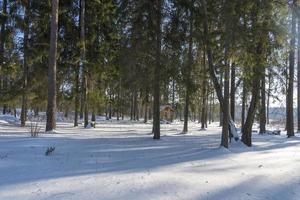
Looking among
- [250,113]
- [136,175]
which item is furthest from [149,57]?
[136,175]

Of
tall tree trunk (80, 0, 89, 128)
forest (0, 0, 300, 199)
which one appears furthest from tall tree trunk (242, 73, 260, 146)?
tall tree trunk (80, 0, 89, 128)

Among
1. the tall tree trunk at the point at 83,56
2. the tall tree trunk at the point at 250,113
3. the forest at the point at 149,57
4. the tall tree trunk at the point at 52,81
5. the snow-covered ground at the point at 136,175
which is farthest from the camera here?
the tall tree trunk at the point at 83,56

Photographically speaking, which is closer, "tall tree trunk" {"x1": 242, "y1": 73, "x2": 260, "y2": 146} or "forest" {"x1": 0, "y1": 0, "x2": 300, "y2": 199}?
"forest" {"x1": 0, "y1": 0, "x2": 300, "y2": 199}

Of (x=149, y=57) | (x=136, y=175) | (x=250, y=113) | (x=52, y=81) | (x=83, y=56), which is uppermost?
(x=83, y=56)

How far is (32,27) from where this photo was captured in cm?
2650

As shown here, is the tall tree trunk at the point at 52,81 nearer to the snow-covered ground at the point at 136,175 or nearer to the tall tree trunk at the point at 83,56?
the snow-covered ground at the point at 136,175

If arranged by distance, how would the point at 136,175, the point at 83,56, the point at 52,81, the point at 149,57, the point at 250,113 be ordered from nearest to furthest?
the point at 136,175 < the point at 250,113 < the point at 52,81 < the point at 149,57 < the point at 83,56

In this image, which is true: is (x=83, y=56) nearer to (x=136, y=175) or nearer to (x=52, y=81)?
(x=52, y=81)

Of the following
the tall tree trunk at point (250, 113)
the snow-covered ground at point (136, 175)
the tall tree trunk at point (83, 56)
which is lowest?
the snow-covered ground at point (136, 175)

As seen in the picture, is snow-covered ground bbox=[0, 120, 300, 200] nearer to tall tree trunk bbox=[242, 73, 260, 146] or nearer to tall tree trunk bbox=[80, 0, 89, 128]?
tall tree trunk bbox=[242, 73, 260, 146]

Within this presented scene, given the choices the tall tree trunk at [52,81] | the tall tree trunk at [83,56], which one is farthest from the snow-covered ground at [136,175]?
the tall tree trunk at [83,56]

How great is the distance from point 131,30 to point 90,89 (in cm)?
826

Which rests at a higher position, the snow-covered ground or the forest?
the forest

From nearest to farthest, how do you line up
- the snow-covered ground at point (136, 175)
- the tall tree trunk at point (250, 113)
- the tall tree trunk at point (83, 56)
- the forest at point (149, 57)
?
the snow-covered ground at point (136, 175)
the forest at point (149, 57)
the tall tree trunk at point (250, 113)
the tall tree trunk at point (83, 56)
